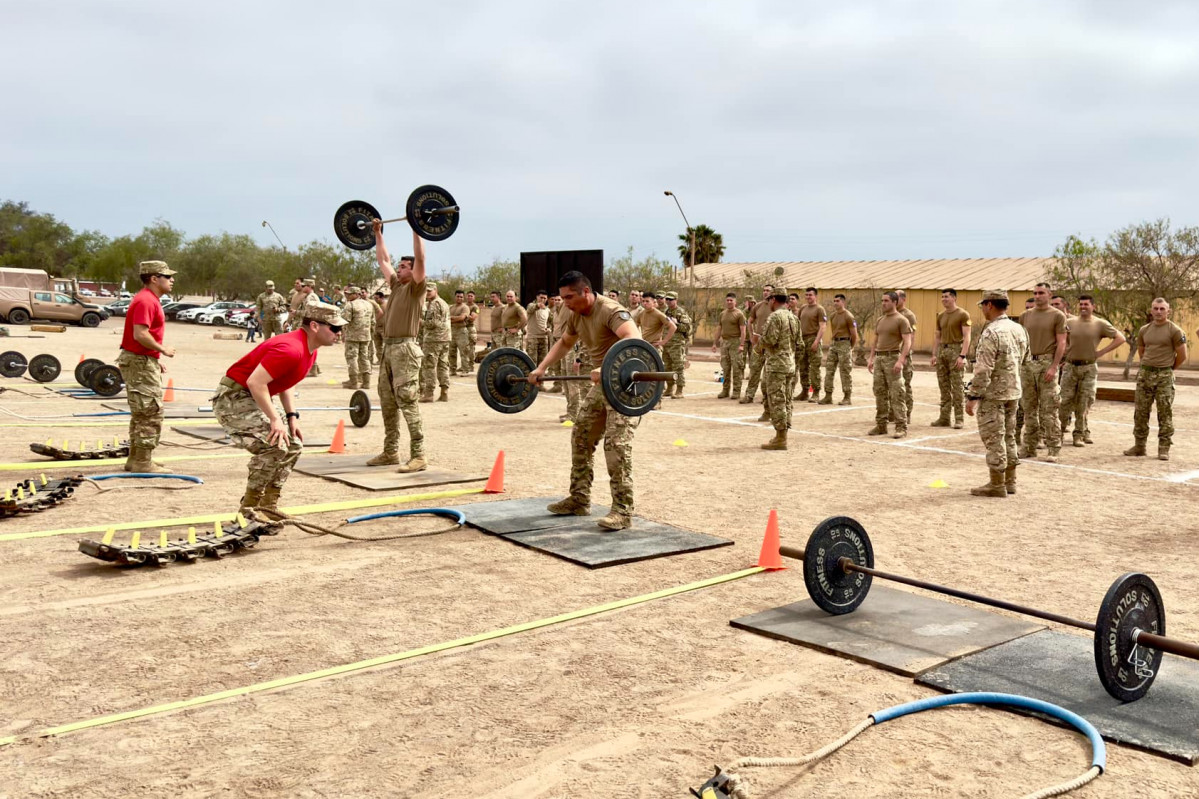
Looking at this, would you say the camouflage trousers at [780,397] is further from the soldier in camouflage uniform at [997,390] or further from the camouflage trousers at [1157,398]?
the camouflage trousers at [1157,398]

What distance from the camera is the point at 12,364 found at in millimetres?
18391

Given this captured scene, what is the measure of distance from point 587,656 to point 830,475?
20.6 ft

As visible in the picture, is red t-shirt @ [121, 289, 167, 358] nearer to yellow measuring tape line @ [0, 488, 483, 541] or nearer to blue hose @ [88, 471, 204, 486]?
blue hose @ [88, 471, 204, 486]

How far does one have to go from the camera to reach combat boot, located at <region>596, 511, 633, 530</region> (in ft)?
24.3

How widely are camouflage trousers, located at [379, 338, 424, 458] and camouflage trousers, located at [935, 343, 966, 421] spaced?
340 inches

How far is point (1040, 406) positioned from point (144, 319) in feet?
34.1

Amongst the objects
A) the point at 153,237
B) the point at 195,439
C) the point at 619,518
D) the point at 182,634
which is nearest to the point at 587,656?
the point at 182,634

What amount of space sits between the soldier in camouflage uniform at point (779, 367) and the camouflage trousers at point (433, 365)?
6675 millimetres

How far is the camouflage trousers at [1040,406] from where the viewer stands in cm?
1185

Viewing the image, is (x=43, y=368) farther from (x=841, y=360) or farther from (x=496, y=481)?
(x=841, y=360)

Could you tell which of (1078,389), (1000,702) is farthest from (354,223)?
(1078,389)

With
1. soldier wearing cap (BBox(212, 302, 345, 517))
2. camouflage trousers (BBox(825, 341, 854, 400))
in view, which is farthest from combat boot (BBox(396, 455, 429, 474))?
camouflage trousers (BBox(825, 341, 854, 400))

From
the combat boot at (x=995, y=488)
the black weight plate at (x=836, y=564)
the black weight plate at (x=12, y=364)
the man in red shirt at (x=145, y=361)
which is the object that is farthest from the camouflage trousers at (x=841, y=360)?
the black weight plate at (x=12, y=364)

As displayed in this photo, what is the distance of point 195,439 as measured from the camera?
11.9 m
